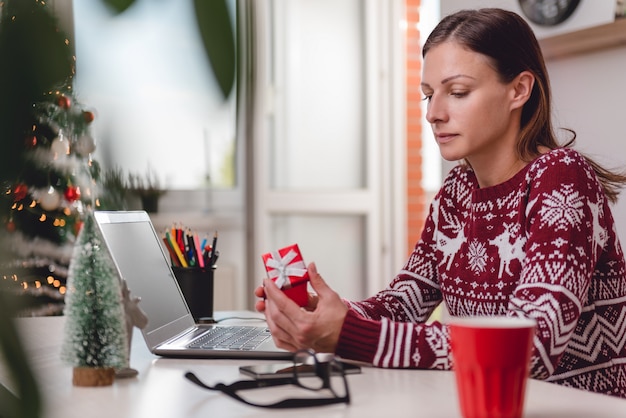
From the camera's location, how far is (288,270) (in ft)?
3.39

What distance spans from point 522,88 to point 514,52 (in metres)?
0.06

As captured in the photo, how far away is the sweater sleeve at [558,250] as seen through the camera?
1063 millimetres

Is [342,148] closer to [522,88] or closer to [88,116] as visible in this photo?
[522,88]

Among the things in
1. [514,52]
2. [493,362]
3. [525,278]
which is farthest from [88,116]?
[514,52]

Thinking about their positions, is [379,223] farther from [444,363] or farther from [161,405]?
[161,405]

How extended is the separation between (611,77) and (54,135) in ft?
6.74

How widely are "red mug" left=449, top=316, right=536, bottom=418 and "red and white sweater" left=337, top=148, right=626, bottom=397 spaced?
1.18ft

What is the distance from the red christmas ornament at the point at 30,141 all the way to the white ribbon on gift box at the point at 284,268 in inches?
31.8

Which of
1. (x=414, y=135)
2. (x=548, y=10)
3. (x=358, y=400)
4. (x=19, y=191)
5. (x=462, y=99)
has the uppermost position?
(x=548, y=10)

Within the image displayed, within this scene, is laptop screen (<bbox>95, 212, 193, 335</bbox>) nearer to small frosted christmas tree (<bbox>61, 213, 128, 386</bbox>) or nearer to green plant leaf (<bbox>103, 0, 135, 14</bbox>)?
small frosted christmas tree (<bbox>61, 213, 128, 386</bbox>)

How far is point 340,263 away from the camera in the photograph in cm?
378

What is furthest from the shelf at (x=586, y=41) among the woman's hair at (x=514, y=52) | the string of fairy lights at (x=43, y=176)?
the string of fairy lights at (x=43, y=176)

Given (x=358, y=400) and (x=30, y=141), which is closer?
(x=30, y=141)

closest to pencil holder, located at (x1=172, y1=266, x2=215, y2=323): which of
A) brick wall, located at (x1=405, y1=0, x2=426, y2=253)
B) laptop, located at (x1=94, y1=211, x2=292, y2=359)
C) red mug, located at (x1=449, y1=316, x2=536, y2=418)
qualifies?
laptop, located at (x1=94, y1=211, x2=292, y2=359)
